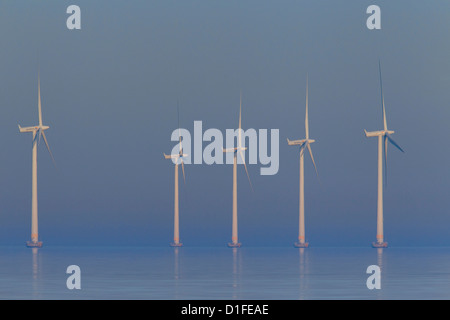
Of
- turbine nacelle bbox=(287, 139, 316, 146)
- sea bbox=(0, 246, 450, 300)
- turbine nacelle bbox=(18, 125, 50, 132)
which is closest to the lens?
sea bbox=(0, 246, 450, 300)

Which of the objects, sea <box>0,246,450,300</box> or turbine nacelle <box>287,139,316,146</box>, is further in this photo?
turbine nacelle <box>287,139,316,146</box>

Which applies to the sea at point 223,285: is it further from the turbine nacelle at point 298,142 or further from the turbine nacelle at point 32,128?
the turbine nacelle at point 298,142

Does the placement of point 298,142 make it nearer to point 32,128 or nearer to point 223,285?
point 32,128

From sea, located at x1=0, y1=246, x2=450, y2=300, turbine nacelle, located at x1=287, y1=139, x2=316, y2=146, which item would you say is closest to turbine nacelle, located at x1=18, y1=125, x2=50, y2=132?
turbine nacelle, located at x1=287, y1=139, x2=316, y2=146

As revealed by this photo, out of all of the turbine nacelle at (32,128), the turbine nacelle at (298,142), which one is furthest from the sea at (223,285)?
the turbine nacelle at (298,142)

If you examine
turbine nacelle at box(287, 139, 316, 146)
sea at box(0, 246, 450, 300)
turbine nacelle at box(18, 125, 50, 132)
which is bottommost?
sea at box(0, 246, 450, 300)

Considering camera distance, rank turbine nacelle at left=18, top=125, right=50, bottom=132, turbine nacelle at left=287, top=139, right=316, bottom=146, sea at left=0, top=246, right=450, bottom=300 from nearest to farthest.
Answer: sea at left=0, top=246, right=450, bottom=300 → turbine nacelle at left=18, top=125, right=50, bottom=132 → turbine nacelle at left=287, top=139, right=316, bottom=146

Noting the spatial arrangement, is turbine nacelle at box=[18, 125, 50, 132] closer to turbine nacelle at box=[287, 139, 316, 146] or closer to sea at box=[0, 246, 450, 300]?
turbine nacelle at box=[287, 139, 316, 146]

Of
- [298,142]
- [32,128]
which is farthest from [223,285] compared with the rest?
[32,128]
